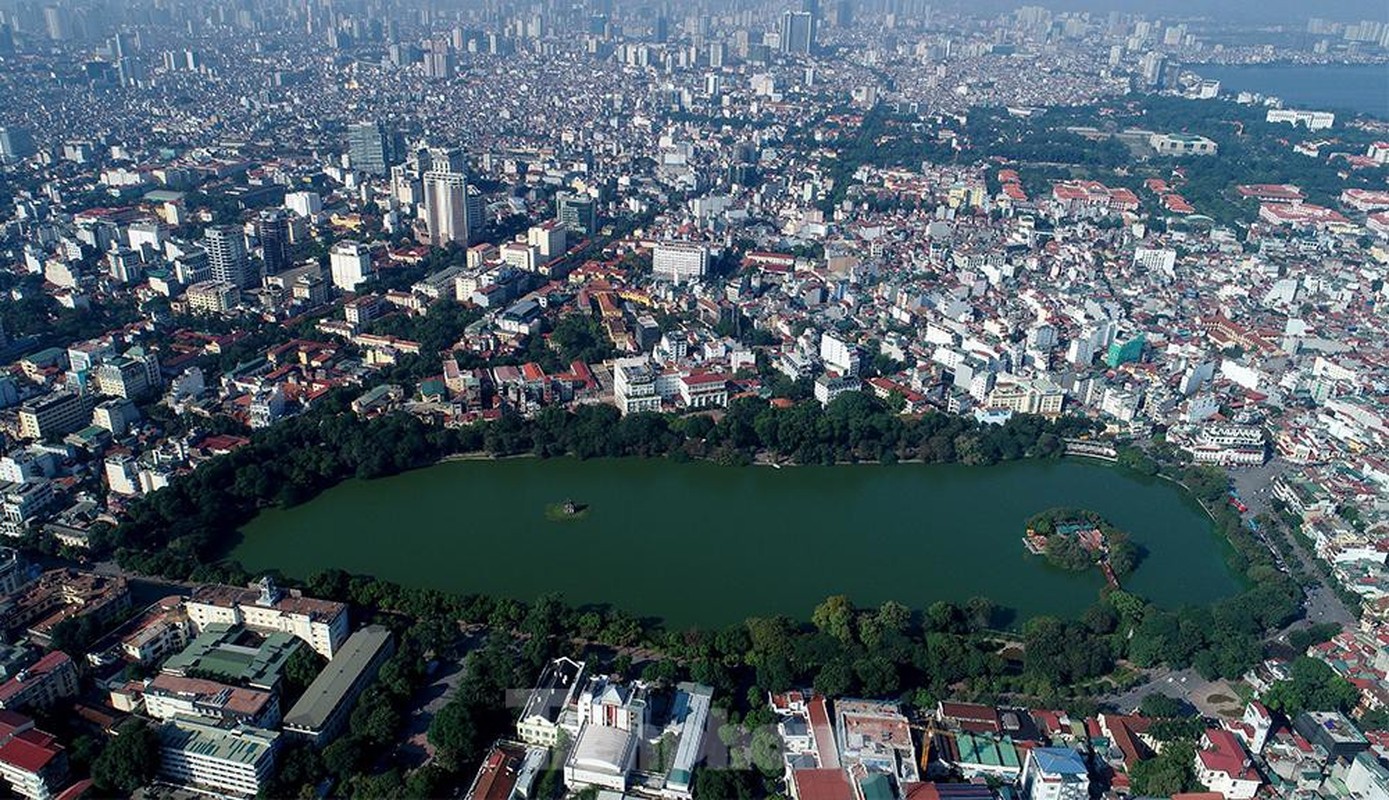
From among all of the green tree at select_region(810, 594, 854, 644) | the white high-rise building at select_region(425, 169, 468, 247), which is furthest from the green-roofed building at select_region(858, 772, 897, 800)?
the white high-rise building at select_region(425, 169, 468, 247)

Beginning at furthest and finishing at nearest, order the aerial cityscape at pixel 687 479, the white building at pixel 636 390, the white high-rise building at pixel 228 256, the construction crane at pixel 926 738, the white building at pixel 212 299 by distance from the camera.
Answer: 1. the white high-rise building at pixel 228 256
2. the white building at pixel 212 299
3. the white building at pixel 636 390
4. the aerial cityscape at pixel 687 479
5. the construction crane at pixel 926 738

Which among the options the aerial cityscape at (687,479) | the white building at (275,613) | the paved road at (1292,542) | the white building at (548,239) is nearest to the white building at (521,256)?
the aerial cityscape at (687,479)

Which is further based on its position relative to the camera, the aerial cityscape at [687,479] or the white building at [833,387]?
the white building at [833,387]

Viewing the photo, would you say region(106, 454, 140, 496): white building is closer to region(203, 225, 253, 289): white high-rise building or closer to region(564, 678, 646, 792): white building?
region(564, 678, 646, 792): white building

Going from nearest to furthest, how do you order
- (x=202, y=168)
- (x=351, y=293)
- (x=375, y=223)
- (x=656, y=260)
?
(x=351, y=293) → (x=656, y=260) → (x=375, y=223) → (x=202, y=168)

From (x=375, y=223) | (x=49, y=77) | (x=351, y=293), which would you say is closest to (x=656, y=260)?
(x=351, y=293)

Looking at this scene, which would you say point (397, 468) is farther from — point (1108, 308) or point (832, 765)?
point (1108, 308)

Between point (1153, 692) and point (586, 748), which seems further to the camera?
point (1153, 692)

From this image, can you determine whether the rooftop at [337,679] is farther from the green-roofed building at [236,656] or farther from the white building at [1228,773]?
the white building at [1228,773]
